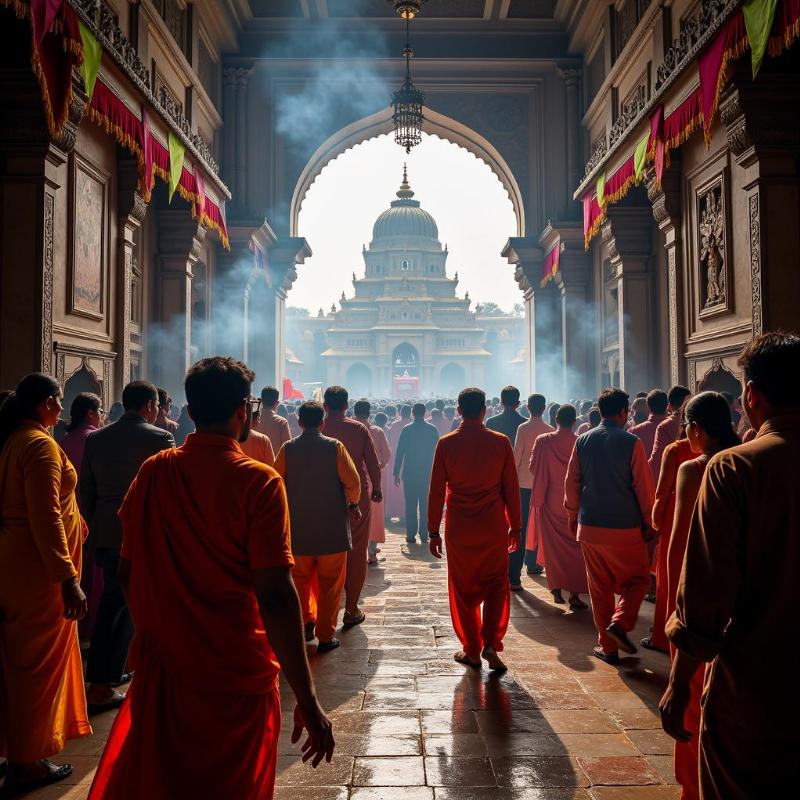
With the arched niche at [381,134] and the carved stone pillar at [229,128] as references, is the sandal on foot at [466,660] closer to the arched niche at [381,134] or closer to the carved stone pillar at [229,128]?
the carved stone pillar at [229,128]

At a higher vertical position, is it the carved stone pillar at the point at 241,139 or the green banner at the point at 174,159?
the carved stone pillar at the point at 241,139

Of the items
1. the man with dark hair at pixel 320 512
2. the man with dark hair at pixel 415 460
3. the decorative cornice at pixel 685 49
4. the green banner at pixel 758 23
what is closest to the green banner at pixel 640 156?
the decorative cornice at pixel 685 49

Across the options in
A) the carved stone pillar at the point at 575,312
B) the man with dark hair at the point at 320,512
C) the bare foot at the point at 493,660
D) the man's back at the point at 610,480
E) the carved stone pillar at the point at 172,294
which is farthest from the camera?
the carved stone pillar at the point at 575,312

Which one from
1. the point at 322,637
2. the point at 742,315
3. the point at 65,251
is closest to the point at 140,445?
the point at 322,637

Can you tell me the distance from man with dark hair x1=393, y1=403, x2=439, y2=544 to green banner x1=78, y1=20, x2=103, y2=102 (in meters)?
4.82

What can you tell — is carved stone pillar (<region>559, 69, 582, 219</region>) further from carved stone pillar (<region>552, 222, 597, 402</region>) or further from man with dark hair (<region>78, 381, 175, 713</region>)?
man with dark hair (<region>78, 381, 175, 713</region>)

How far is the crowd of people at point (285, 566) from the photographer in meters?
1.80

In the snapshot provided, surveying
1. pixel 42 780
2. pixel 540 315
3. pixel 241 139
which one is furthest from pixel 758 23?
pixel 241 139

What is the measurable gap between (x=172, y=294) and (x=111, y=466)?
25.5 ft

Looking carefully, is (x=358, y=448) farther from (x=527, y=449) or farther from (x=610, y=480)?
(x=610, y=480)

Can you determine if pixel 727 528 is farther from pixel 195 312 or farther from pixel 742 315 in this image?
pixel 195 312

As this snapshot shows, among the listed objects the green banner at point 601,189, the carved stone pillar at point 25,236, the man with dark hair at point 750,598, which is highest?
the green banner at point 601,189

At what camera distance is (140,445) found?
12.8ft

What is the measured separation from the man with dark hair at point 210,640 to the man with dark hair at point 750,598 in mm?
997
